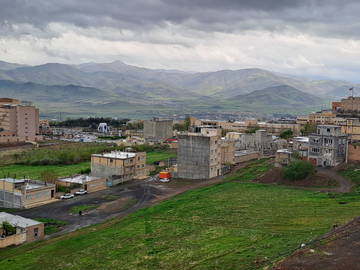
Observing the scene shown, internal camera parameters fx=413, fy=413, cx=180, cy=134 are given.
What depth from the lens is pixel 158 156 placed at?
85438 millimetres

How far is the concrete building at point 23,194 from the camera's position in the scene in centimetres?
4566

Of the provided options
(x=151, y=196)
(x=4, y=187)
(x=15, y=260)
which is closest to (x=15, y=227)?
(x=15, y=260)

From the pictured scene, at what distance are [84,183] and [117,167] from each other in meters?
7.68

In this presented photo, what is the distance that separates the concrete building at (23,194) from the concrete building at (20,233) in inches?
340

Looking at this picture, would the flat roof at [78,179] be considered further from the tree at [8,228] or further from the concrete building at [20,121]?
the concrete building at [20,121]

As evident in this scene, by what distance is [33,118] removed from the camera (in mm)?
114438

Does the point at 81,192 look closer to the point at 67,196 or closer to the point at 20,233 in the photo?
the point at 67,196

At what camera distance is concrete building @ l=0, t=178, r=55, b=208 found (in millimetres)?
45656

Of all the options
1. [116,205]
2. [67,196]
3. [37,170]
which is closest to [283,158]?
[116,205]

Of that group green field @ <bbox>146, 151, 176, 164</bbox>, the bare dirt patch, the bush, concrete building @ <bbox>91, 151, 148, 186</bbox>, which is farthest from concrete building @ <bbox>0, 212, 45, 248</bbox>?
green field @ <bbox>146, 151, 176, 164</bbox>

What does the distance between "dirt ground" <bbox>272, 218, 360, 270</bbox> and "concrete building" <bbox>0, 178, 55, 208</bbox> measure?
33.0 m

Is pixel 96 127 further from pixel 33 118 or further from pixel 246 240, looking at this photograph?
pixel 246 240

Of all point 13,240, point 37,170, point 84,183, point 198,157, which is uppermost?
point 198,157

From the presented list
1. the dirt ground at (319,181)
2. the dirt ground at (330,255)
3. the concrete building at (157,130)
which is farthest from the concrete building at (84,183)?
the concrete building at (157,130)
